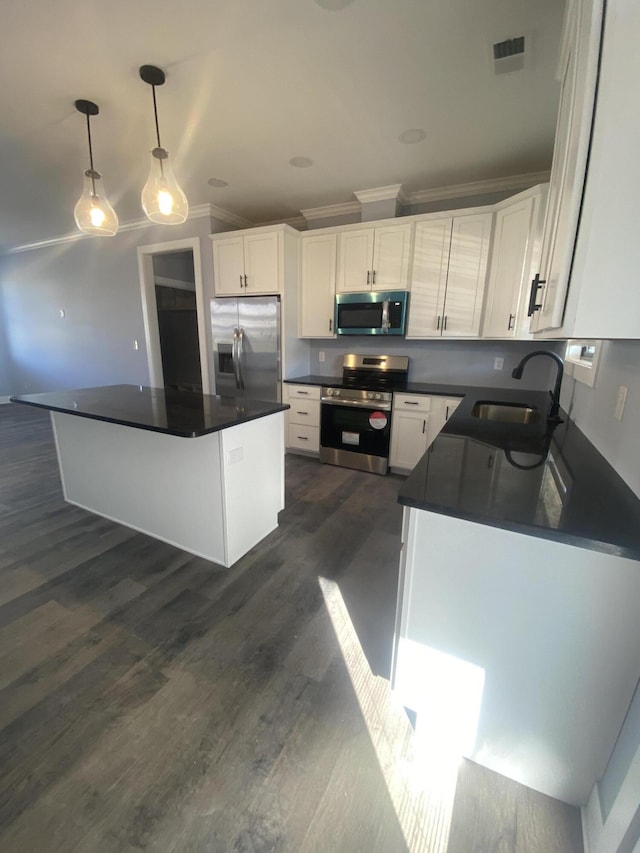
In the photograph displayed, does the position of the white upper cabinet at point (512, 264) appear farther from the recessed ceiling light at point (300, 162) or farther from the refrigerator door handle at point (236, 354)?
the refrigerator door handle at point (236, 354)

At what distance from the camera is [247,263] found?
12.3ft

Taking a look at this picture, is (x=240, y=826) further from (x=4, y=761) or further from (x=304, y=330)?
(x=304, y=330)

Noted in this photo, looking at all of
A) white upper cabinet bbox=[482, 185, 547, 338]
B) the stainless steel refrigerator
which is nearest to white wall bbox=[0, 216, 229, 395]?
the stainless steel refrigerator

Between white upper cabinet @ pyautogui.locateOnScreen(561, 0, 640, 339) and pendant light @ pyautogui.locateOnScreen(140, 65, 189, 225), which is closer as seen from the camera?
white upper cabinet @ pyautogui.locateOnScreen(561, 0, 640, 339)

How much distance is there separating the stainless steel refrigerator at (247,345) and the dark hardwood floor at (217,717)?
7.02ft

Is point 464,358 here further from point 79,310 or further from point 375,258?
point 79,310

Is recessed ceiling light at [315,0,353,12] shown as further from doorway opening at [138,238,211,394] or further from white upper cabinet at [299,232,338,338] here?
doorway opening at [138,238,211,394]

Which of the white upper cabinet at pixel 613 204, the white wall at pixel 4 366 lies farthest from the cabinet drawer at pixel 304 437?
the white wall at pixel 4 366

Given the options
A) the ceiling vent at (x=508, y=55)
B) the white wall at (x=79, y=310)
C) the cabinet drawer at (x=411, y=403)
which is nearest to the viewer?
the ceiling vent at (x=508, y=55)

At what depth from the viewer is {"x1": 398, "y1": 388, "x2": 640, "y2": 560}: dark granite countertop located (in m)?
0.86

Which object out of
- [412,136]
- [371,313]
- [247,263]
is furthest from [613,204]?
[247,263]

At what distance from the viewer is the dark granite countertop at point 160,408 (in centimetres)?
178

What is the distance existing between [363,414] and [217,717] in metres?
2.62

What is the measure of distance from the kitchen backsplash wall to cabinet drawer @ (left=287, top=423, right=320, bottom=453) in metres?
0.94
